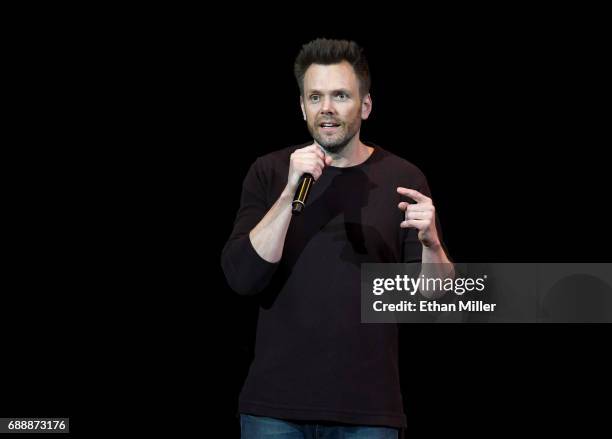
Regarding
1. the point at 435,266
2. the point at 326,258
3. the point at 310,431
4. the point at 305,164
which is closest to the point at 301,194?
the point at 305,164

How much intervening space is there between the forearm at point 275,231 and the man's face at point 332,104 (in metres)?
0.24

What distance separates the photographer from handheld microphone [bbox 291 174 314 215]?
2053mm

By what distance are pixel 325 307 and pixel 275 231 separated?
22 centimetres

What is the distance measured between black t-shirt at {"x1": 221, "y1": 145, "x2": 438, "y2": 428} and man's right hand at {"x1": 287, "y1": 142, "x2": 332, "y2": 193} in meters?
0.19

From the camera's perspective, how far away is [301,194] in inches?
81.4

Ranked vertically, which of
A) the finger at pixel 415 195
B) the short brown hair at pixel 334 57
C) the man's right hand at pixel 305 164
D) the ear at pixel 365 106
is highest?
the short brown hair at pixel 334 57

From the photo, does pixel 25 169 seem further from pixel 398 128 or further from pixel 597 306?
pixel 597 306

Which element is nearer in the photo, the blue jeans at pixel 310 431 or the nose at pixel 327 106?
the blue jeans at pixel 310 431

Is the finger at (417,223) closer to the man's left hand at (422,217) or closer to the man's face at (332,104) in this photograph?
the man's left hand at (422,217)

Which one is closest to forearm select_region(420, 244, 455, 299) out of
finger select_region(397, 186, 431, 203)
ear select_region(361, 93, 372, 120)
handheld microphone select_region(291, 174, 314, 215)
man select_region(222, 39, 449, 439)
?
man select_region(222, 39, 449, 439)

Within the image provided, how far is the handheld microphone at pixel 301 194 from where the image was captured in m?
2.05

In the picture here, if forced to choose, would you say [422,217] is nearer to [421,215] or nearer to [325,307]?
[421,215]

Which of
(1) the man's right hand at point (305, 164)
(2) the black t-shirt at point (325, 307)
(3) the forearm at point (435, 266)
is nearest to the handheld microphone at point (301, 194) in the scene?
(1) the man's right hand at point (305, 164)

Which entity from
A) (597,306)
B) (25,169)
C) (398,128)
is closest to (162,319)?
(25,169)
